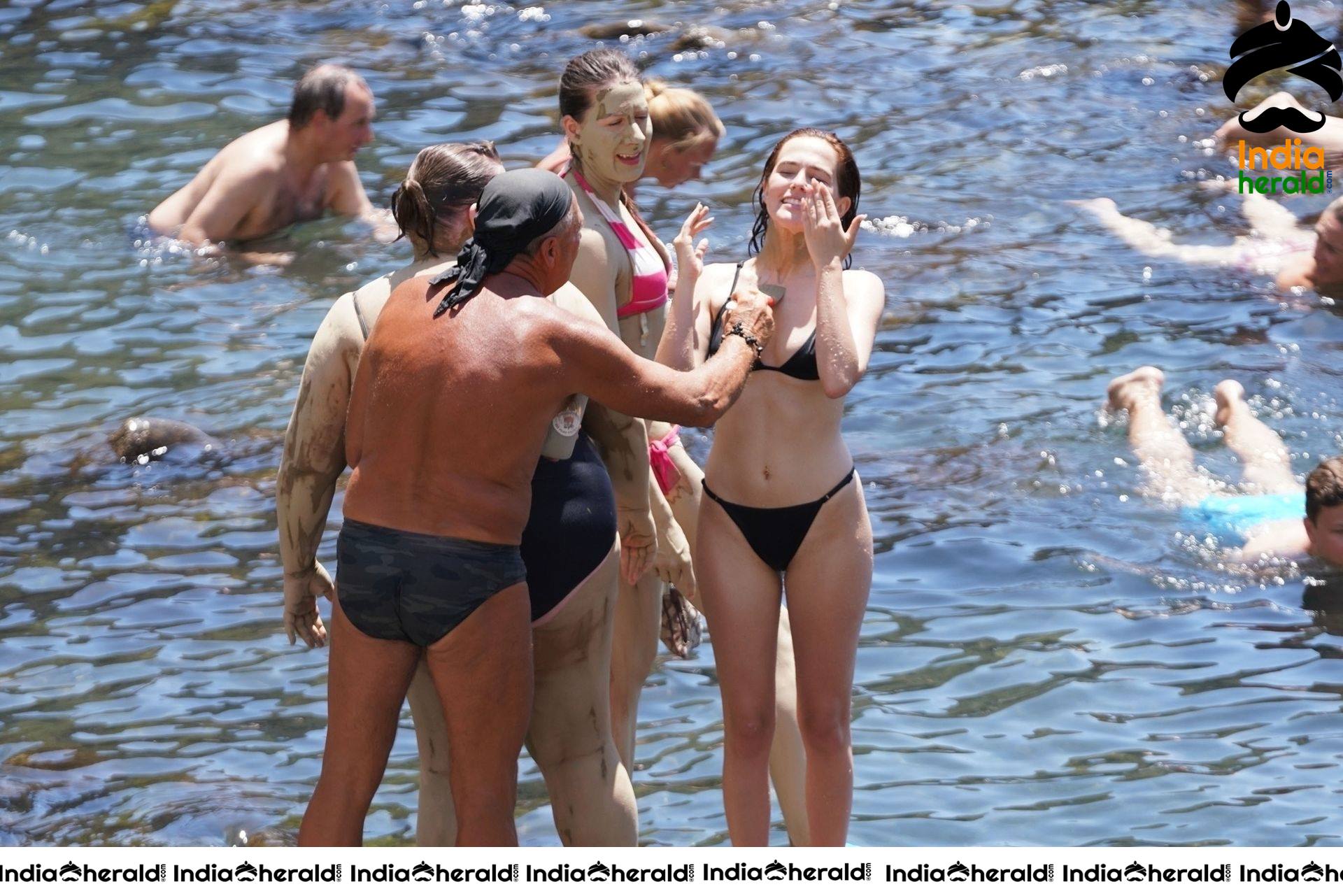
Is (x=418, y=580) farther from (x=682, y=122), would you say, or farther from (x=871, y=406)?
(x=871, y=406)

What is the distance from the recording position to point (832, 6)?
1670 cm

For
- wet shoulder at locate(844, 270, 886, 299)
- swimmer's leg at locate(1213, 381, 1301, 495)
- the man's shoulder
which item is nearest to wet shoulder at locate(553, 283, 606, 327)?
wet shoulder at locate(844, 270, 886, 299)

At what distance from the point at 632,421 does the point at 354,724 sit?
120cm

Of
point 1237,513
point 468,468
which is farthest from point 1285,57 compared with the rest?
point 468,468

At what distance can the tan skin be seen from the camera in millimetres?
4020

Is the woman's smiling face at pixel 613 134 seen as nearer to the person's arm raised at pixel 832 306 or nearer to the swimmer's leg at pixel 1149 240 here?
the person's arm raised at pixel 832 306

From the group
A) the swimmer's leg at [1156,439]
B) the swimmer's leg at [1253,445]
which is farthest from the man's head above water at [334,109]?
the swimmer's leg at [1253,445]

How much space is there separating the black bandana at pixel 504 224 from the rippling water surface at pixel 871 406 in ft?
7.76

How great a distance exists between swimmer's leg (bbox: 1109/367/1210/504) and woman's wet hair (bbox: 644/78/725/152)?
3781mm

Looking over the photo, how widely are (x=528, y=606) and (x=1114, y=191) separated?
9.52 m

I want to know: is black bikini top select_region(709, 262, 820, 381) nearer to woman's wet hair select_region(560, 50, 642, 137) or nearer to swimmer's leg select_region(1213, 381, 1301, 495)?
woman's wet hair select_region(560, 50, 642, 137)

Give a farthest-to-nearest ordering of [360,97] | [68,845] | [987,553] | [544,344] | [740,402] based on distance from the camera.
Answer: [360,97]
[987,553]
[68,845]
[740,402]
[544,344]
